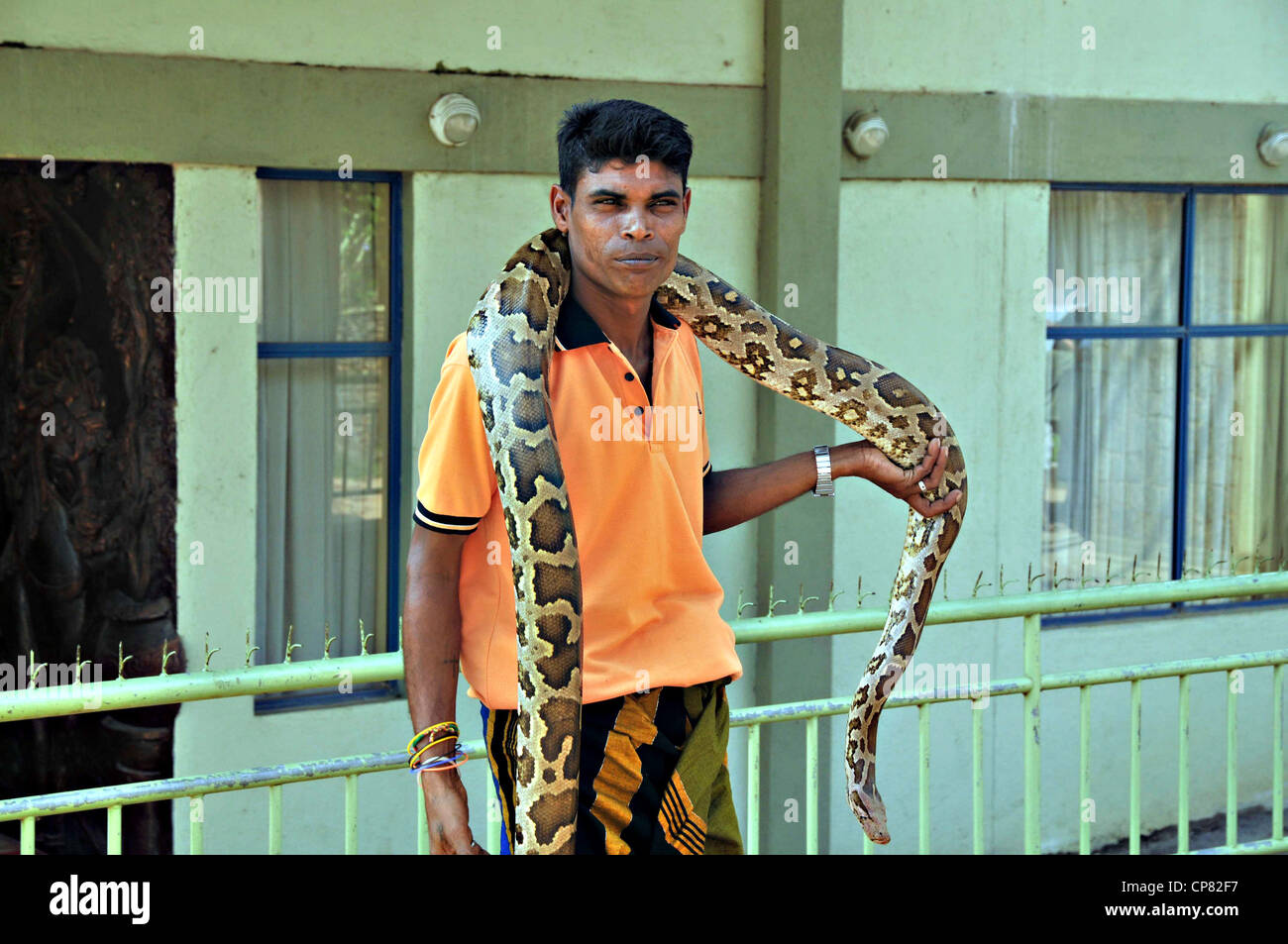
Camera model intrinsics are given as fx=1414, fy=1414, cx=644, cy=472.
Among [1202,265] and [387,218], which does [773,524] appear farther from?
[1202,265]

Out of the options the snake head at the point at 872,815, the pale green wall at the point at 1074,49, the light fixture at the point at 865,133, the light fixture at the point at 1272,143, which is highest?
the pale green wall at the point at 1074,49

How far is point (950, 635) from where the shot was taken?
27.8 feet

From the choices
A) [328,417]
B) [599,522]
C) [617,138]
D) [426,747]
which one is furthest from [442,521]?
[328,417]

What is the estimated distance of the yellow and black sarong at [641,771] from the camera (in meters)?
3.09

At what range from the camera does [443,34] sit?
23.0ft

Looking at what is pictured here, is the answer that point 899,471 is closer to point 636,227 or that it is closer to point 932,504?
point 932,504

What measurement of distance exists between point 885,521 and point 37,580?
4598mm

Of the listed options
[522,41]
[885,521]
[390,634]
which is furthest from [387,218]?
[885,521]

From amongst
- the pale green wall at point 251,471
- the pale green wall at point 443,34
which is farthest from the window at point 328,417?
the pale green wall at point 443,34

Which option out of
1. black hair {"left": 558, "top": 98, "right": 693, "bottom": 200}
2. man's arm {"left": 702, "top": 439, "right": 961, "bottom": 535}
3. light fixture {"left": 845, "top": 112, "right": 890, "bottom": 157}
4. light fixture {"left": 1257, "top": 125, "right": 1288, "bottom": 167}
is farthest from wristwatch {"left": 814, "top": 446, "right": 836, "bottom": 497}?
light fixture {"left": 1257, "top": 125, "right": 1288, "bottom": 167}

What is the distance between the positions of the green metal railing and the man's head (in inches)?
49.3

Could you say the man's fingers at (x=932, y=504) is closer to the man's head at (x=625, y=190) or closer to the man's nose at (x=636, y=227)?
the man's head at (x=625, y=190)

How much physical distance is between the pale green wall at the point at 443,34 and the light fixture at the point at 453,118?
227 mm
